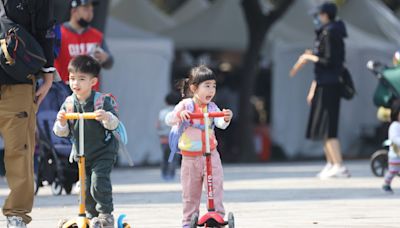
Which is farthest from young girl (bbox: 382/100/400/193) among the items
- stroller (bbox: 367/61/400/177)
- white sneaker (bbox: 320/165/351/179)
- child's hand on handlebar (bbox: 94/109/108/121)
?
child's hand on handlebar (bbox: 94/109/108/121)

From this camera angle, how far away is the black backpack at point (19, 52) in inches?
329

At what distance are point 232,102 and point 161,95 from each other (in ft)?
17.8

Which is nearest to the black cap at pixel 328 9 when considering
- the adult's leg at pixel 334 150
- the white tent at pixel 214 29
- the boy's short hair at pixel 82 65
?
the adult's leg at pixel 334 150

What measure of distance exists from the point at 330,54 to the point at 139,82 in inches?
371

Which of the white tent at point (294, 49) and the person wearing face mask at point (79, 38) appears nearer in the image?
the person wearing face mask at point (79, 38)

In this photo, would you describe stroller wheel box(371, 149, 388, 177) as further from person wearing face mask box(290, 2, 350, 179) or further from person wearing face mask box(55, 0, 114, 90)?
person wearing face mask box(55, 0, 114, 90)

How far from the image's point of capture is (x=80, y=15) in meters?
12.5

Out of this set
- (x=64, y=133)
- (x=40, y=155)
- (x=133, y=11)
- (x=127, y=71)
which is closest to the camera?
(x=64, y=133)

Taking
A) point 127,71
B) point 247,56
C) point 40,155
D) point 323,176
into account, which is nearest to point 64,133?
point 40,155

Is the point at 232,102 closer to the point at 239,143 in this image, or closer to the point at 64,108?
the point at 239,143

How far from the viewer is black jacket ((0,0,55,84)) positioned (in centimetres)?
855

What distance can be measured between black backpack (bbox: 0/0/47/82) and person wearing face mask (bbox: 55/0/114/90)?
3.66 metres

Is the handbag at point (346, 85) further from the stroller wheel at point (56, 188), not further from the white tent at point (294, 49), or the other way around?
the white tent at point (294, 49)

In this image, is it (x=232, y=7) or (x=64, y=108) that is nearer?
(x=64, y=108)
